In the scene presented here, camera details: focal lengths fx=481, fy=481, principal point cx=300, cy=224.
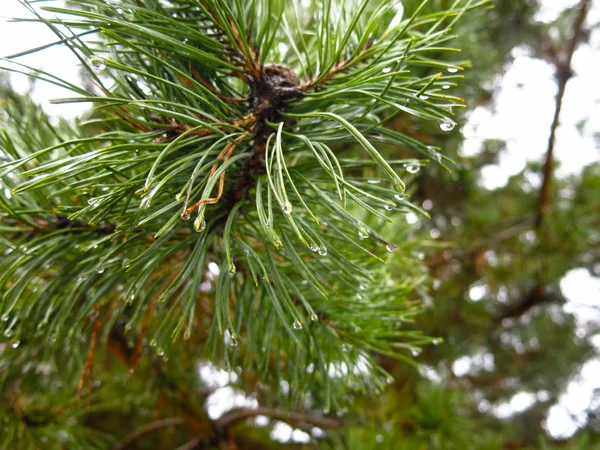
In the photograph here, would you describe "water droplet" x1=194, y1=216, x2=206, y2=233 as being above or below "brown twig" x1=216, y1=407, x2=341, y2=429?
above

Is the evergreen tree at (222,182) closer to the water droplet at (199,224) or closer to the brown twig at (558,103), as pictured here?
the water droplet at (199,224)

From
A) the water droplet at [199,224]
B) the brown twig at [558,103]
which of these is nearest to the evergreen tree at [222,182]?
the water droplet at [199,224]

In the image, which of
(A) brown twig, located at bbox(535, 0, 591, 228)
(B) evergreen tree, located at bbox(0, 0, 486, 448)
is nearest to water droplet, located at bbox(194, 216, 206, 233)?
(B) evergreen tree, located at bbox(0, 0, 486, 448)

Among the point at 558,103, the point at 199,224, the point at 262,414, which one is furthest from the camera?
the point at 558,103

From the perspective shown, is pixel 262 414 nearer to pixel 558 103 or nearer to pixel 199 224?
pixel 199 224

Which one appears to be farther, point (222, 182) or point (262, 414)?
point (262, 414)

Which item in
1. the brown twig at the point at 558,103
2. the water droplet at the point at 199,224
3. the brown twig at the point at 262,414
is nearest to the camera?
the water droplet at the point at 199,224

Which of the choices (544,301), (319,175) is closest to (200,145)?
(319,175)

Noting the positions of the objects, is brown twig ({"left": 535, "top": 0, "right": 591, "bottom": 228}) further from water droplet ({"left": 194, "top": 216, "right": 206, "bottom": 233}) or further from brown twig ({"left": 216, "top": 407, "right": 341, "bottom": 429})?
water droplet ({"left": 194, "top": 216, "right": 206, "bottom": 233})

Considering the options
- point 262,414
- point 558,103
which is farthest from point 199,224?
point 558,103

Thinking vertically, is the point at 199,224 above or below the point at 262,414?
above

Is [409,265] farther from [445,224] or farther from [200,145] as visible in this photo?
Result: [445,224]
